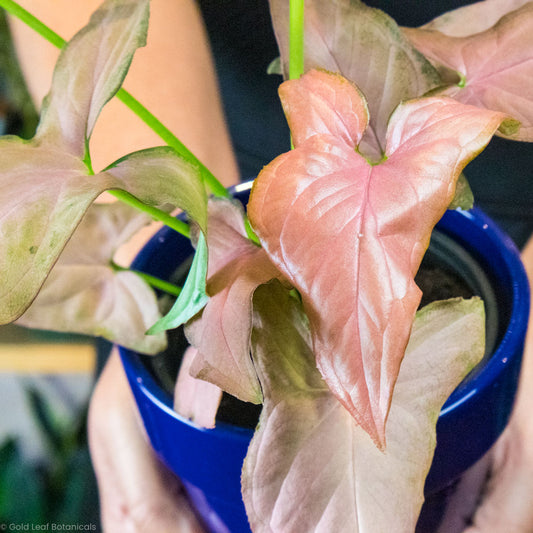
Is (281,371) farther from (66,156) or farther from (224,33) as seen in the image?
(224,33)

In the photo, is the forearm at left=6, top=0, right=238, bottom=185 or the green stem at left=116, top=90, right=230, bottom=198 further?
the forearm at left=6, top=0, right=238, bottom=185

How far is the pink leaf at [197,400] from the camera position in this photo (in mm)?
248

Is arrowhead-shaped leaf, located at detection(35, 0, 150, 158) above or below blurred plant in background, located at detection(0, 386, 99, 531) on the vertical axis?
above

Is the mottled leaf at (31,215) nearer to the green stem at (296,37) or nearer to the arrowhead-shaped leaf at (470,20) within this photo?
the green stem at (296,37)

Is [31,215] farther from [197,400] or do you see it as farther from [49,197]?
[197,400]

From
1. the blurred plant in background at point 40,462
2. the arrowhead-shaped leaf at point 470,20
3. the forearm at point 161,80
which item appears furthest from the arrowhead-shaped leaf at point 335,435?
the blurred plant in background at point 40,462

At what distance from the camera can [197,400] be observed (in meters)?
0.26

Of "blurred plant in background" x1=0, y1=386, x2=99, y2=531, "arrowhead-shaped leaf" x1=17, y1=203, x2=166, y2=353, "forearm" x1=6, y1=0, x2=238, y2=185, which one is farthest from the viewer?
"blurred plant in background" x1=0, y1=386, x2=99, y2=531

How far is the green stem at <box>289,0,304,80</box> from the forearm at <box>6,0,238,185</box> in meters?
0.35

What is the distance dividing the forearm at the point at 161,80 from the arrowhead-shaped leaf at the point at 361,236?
43 cm

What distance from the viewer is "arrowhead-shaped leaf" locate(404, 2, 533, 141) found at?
25cm

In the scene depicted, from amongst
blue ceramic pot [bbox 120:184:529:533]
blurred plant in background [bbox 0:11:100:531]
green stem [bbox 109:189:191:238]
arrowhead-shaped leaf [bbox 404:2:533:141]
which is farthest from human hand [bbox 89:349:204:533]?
blurred plant in background [bbox 0:11:100:531]

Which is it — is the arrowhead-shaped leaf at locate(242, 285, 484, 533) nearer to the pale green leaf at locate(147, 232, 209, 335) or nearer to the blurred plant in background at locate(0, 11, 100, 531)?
the pale green leaf at locate(147, 232, 209, 335)

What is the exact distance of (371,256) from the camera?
16 cm
